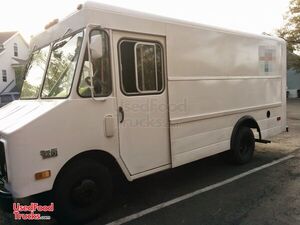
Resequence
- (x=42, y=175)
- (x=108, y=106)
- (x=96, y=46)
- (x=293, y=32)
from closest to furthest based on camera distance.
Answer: (x=42, y=175), (x=96, y=46), (x=108, y=106), (x=293, y=32)

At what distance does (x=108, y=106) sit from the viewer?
4.48 meters

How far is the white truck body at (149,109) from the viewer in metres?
3.90

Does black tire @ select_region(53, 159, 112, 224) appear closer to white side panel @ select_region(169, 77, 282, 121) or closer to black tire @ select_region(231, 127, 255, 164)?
white side panel @ select_region(169, 77, 282, 121)

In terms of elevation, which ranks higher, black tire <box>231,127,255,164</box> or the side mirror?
the side mirror

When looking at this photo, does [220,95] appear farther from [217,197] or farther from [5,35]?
[5,35]

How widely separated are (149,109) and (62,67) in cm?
138

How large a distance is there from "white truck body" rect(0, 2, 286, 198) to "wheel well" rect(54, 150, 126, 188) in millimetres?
78

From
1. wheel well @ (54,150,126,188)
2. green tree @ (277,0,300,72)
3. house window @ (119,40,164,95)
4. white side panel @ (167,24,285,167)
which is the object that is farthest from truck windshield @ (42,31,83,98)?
green tree @ (277,0,300,72)

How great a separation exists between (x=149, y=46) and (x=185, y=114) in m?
1.28

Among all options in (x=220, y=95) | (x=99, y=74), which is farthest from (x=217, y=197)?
(x=99, y=74)

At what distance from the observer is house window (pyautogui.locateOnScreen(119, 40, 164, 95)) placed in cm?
468

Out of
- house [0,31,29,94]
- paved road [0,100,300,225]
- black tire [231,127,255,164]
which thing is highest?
house [0,31,29,94]

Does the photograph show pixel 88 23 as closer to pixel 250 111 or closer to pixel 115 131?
pixel 115 131

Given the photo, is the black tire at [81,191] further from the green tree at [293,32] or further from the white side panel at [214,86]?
the green tree at [293,32]
